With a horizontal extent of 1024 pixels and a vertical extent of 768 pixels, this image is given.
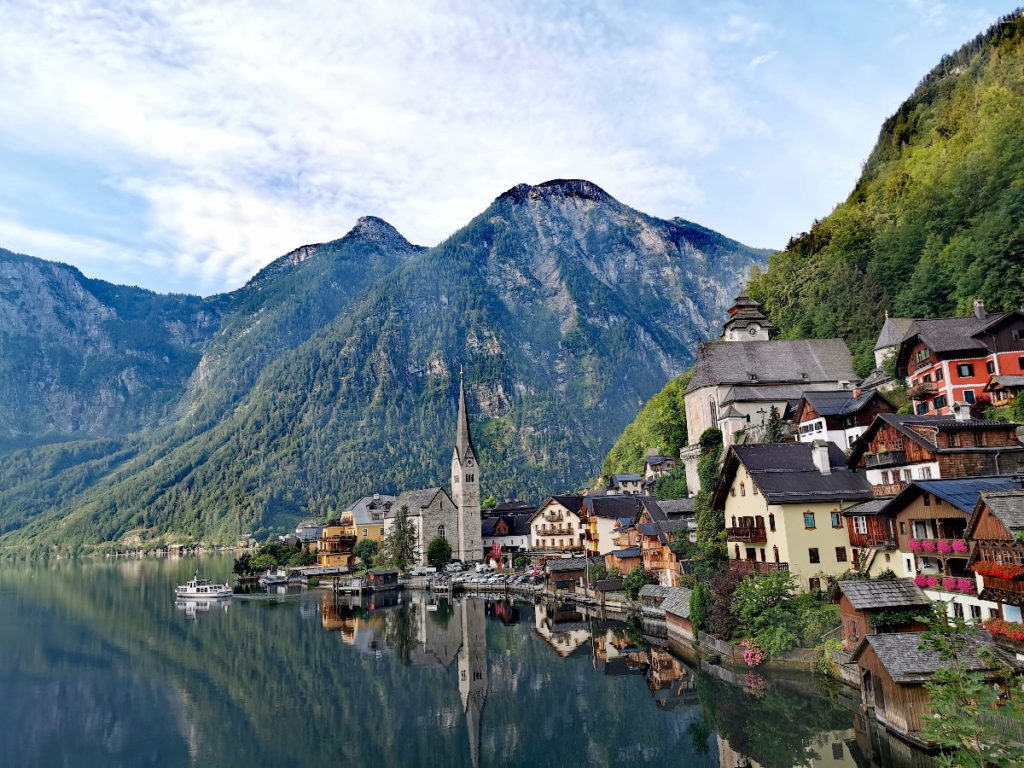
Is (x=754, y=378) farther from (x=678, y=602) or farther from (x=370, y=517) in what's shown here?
(x=370, y=517)

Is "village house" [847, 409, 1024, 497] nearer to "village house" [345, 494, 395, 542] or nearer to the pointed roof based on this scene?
the pointed roof

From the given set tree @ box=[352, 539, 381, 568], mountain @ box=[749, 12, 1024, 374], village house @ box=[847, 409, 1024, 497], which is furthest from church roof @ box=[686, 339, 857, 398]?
tree @ box=[352, 539, 381, 568]

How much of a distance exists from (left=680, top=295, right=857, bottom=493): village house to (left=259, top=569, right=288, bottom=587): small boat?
210ft

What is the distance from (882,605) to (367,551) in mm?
99657

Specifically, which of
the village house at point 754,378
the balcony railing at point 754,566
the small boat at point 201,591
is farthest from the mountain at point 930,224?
the small boat at point 201,591

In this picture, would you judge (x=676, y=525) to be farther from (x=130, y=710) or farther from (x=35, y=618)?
(x=35, y=618)

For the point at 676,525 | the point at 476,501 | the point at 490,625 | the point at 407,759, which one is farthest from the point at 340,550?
the point at 407,759

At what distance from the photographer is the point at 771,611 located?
4134 centimetres

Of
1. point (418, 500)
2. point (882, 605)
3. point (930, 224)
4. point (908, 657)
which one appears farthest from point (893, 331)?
point (418, 500)

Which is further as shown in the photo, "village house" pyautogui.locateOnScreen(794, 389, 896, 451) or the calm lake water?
"village house" pyautogui.locateOnScreen(794, 389, 896, 451)

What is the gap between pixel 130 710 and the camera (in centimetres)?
4222

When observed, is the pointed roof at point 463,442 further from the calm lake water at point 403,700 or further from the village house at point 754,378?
the calm lake water at point 403,700

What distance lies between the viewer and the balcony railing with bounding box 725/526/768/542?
45625 millimetres

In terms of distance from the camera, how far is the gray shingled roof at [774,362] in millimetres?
77938
